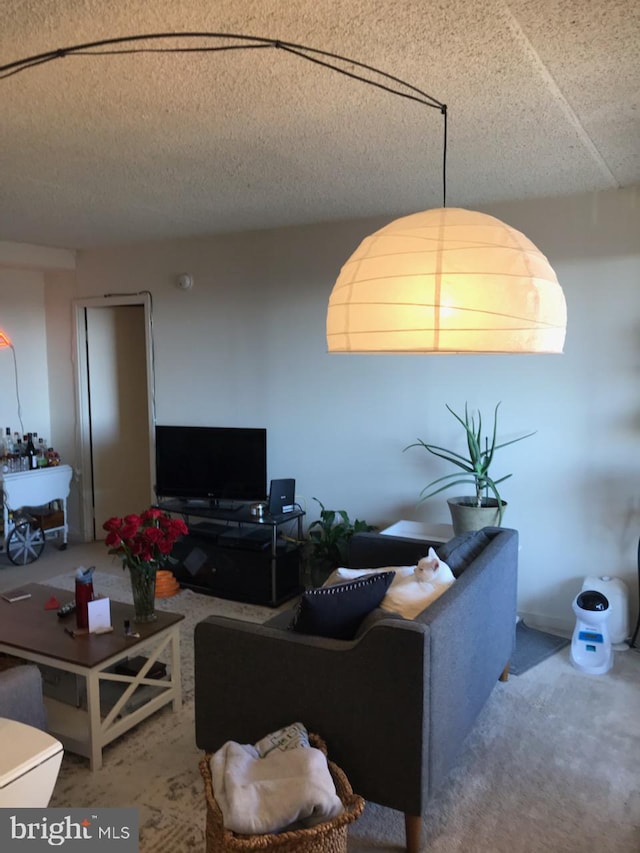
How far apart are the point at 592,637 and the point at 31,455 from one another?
4.36 metres

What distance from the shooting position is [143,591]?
2.86m

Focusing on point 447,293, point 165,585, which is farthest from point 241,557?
point 447,293

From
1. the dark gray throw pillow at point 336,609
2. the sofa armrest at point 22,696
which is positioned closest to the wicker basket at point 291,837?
the dark gray throw pillow at point 336,609

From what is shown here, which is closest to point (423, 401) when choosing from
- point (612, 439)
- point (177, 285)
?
point (612, 439)

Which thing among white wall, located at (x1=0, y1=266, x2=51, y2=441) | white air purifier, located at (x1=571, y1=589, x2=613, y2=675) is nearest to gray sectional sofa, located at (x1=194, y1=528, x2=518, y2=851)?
white air purifier, located at (x1=571, y1=589, x2=613, y2=675)

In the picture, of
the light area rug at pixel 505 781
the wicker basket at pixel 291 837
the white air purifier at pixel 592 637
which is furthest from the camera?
the white air purifier at pixel 592 637

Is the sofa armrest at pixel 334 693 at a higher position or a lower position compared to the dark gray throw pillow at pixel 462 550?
lower

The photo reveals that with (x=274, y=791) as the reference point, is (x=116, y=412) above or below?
above

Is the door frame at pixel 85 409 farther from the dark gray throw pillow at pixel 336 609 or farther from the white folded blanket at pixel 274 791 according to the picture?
the white folded blanket at pixel 274 791

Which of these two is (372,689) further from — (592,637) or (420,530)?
(420,530)

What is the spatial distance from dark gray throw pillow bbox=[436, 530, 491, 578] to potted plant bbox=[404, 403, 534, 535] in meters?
0.46

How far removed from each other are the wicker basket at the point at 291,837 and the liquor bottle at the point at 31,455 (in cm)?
398

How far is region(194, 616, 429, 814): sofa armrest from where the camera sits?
198 cm

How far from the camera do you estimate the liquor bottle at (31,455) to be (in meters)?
5.30
